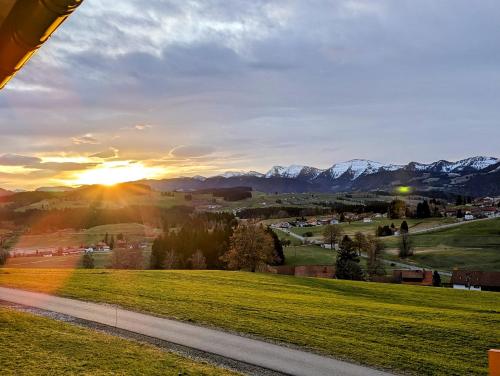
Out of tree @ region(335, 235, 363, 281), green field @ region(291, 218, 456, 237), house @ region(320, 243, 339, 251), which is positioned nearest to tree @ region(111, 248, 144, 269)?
tree @ region(335, 235, 363, 281)

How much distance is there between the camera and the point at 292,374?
16031mm

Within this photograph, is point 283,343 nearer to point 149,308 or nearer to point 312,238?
point 149,308

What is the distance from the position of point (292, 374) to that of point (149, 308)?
12.2 metres

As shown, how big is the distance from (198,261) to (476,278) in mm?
54684

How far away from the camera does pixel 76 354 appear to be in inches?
603

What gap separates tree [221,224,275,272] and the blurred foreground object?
5723 cm

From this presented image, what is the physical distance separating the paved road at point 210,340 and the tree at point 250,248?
37374mm

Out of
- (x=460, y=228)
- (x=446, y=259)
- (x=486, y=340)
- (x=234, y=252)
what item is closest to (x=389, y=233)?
(x=460, y=228)

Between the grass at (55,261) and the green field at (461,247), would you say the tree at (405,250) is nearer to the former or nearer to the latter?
the green field at (461,247)

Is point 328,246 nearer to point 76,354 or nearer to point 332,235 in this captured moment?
point 332,235

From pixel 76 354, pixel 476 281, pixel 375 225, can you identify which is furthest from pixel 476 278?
pixel 375 225

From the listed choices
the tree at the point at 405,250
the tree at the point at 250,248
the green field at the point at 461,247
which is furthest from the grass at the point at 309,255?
the tree at the point at 250,248

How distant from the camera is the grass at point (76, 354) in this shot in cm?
1380

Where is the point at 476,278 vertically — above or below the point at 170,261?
below
